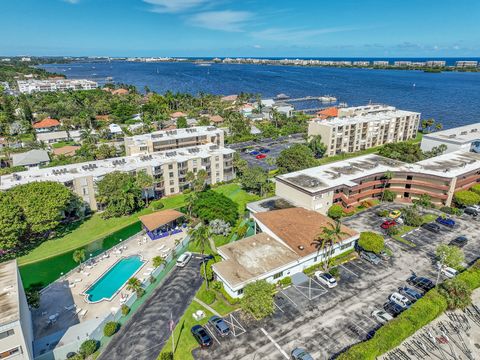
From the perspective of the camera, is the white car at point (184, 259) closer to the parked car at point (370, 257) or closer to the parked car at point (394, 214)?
the parked car at point (370, 257)

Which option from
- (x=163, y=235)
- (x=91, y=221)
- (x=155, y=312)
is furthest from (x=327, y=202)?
(x=91, y=221)

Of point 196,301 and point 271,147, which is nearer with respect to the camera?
point 196,301

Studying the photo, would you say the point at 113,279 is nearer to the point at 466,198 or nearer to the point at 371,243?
the point at 371,243

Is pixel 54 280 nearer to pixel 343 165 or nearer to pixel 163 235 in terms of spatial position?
pixel 163 235

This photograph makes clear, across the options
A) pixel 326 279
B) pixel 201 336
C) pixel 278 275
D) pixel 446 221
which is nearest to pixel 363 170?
pixel 446 221

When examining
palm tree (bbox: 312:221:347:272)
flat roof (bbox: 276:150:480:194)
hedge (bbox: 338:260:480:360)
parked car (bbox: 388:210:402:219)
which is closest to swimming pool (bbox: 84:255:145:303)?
palm tree (bbox: 312:221:347:272)

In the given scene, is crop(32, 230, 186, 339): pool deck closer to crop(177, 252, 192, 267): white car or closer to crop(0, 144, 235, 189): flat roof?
crop(177, 252, 192, 267): white car
